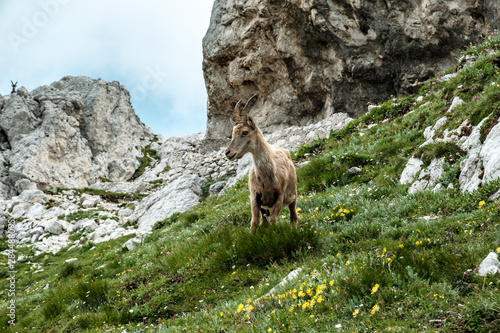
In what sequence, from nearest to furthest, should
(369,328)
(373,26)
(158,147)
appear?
(369,328) < (373,26) < (158,147)

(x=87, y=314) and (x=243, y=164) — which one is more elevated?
(x=243, y=164)

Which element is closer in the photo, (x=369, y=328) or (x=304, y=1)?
(x=369, y=328)

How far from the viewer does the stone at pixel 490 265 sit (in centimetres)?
395

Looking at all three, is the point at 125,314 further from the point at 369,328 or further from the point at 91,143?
the point at 91,143

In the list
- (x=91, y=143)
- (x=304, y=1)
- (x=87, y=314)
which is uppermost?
(x=91, y=143)

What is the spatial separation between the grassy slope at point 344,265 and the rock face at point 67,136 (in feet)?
134

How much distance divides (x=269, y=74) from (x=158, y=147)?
52113mm

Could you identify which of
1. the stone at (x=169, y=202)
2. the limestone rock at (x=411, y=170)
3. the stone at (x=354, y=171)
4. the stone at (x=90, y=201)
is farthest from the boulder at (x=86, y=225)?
the limestone rock at (x=411, y=170)

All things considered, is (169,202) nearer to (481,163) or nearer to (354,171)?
(354,171)

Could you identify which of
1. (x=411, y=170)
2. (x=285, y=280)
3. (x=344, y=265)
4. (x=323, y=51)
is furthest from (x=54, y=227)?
(x=323, y=51)

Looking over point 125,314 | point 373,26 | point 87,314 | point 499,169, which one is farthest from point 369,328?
point 373,26

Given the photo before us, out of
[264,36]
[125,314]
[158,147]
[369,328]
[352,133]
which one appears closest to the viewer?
[369,328]

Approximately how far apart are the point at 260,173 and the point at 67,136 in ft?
182

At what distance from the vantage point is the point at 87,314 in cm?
777
